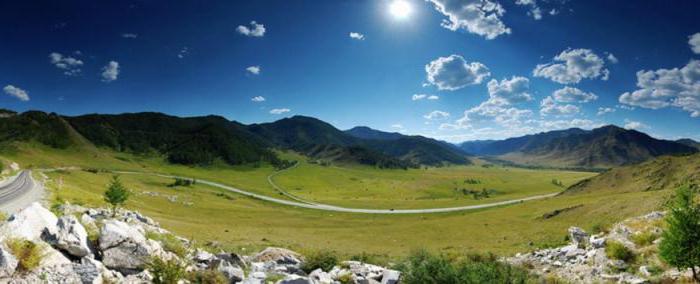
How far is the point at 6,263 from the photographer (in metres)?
11.3

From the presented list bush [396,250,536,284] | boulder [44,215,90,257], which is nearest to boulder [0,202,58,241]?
boulder [44,215,90,257]

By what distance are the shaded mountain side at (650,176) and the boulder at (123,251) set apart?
99756mm

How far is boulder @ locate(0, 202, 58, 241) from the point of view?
12.6 meters

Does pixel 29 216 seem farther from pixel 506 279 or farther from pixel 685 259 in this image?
pixel 685 259

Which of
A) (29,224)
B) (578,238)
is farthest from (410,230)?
(29,224)

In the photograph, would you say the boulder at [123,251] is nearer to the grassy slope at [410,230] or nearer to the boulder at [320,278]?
the boulder at [320,278]

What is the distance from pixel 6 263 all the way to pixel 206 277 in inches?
249

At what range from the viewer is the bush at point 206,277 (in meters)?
14.7

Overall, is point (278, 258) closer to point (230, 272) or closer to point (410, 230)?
point (230, 272)

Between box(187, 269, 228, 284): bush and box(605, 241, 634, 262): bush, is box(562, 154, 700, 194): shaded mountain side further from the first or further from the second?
box(187, 269, 228, 284): bush

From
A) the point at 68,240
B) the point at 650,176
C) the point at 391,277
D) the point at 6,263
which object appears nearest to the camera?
the point at 6,263

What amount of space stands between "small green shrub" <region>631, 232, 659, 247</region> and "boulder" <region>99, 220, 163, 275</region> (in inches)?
1049

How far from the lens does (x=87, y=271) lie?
41.9 ft

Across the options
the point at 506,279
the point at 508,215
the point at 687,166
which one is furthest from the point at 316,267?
the point at 687,166
